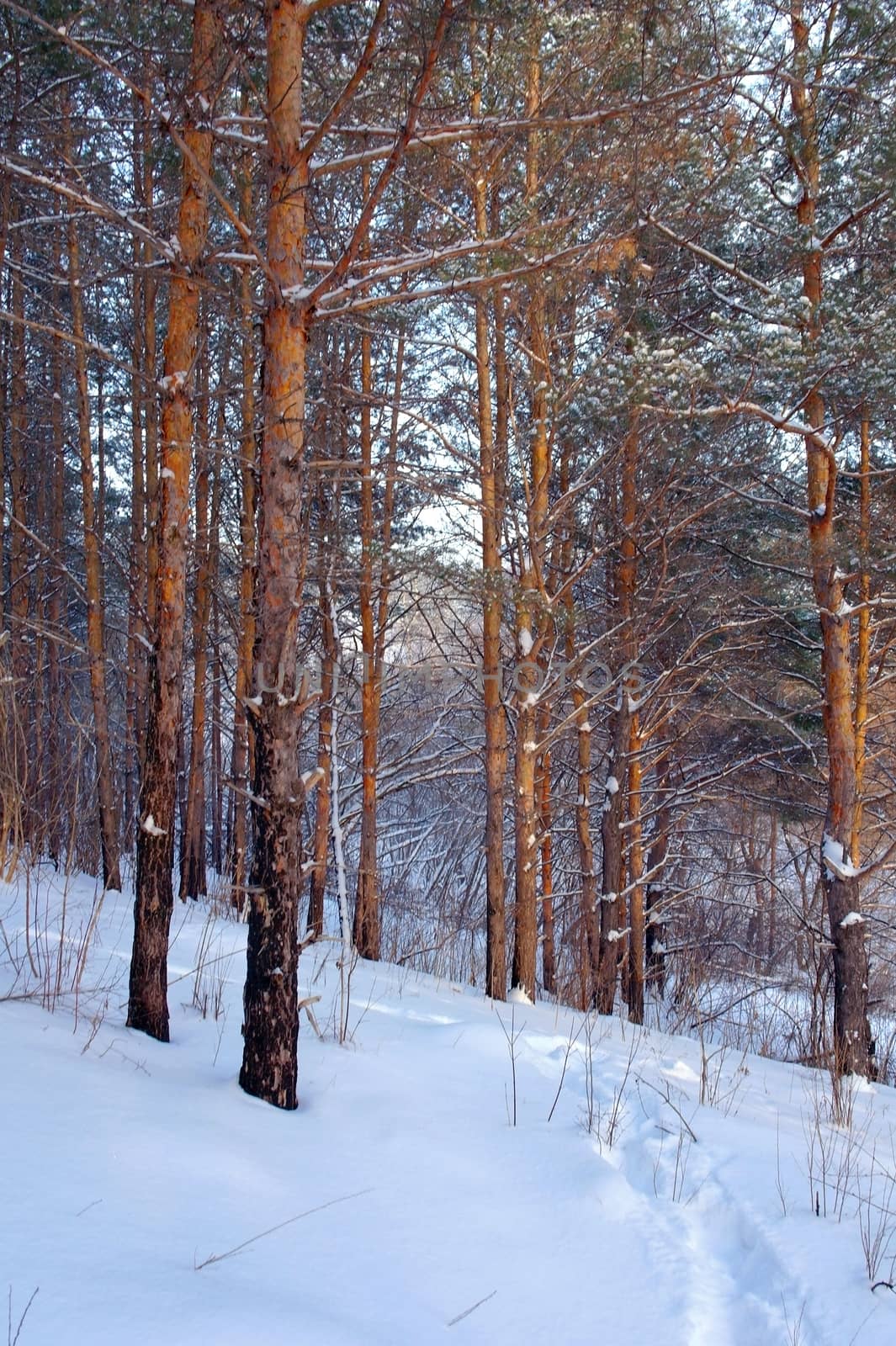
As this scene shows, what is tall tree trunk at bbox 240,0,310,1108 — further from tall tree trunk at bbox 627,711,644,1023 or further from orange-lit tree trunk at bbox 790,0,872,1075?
tall tree trunk at bbox 627,711,644,1023

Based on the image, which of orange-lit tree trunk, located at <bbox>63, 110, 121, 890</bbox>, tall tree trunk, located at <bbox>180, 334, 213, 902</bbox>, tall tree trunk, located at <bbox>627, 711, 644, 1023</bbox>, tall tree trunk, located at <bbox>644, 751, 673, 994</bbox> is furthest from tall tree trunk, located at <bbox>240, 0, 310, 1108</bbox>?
tall tree trunk, located at <bbox>644, 751, 673, 994</bbox>

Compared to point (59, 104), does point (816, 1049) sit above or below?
below

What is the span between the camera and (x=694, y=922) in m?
16.5

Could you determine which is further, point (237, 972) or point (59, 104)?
point (59, 104)

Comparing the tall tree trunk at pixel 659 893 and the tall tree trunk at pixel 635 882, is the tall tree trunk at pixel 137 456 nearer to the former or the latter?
the tall tree trunk at pixel 635 882

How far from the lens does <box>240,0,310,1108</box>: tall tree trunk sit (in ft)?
11.1

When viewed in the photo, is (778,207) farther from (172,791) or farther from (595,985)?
(595,985)

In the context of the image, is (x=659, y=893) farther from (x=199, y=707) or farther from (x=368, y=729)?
(x=199, y=707)

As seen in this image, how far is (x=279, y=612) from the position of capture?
347 centimetres

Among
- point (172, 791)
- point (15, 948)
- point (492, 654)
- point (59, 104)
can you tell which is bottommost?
point (15, 948)

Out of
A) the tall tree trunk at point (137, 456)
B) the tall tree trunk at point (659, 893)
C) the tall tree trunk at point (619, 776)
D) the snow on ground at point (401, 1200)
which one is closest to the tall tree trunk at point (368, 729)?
the tall tree trunk at point (137, 456)

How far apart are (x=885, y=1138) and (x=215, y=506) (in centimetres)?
881

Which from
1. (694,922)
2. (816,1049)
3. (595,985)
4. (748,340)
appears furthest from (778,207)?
(694,922)

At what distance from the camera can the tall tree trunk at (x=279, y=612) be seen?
338cm
